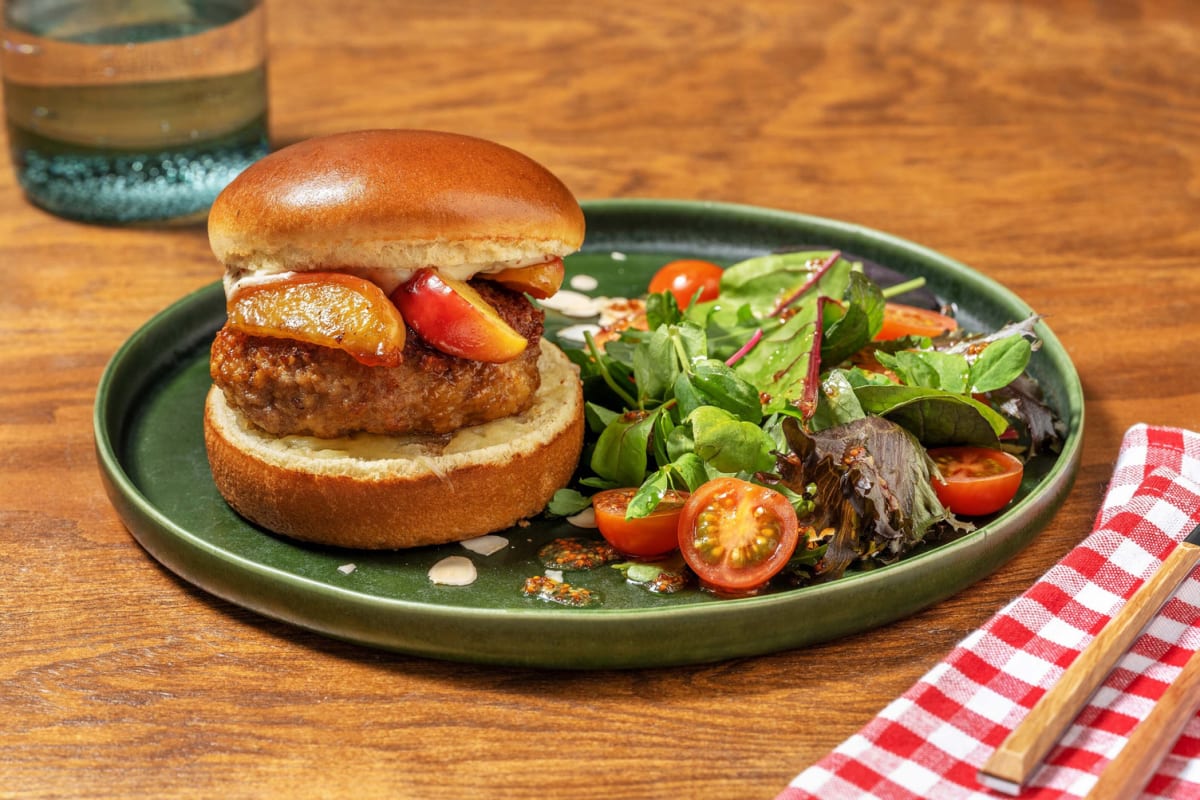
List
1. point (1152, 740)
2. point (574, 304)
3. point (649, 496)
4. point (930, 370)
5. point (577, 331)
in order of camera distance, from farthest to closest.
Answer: point (574, 304) → point (577, 331) → point (930, 370) → point (649, 496) → point (1152, 740)

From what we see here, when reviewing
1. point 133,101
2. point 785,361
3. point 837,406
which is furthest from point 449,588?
point 133,101

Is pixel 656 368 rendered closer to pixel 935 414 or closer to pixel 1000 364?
pixel 935 414

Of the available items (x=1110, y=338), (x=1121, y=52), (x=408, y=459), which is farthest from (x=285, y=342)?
(x=1121, y=52)

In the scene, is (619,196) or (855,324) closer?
(855,324)

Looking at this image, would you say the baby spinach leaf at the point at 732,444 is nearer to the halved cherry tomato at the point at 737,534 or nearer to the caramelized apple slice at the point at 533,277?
the halved cherry tomato at the point at 737,534

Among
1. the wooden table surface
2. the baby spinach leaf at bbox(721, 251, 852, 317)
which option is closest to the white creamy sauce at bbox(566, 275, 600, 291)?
the baby spinach leaf at bbox(721, 251, 852, 317)

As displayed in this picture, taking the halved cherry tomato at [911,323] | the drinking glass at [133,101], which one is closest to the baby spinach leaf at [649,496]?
the halved cherry tomato at [911,323]
